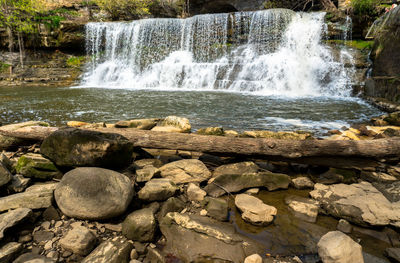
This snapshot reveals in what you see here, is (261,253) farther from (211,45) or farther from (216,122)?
(211,45)

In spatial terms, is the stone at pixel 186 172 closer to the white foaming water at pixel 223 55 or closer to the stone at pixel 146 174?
the stone at pixel 146 174

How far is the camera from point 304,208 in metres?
2.24

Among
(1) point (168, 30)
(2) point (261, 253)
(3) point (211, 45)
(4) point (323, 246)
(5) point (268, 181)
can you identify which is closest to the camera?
(4) point (323, 246)

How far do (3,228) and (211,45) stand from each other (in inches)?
667

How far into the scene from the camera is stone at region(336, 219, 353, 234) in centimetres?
199

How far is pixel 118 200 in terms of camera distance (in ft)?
6.53

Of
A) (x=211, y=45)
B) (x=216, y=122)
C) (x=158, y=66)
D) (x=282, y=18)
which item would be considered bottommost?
(x=216, y=122)

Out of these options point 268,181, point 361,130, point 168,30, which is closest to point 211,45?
point 168,30

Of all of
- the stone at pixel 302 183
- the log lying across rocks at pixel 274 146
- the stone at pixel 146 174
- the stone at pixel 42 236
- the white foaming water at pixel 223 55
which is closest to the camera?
the stone at pixel 42 236

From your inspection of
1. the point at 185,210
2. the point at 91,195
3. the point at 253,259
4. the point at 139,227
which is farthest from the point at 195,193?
the point at 91,195

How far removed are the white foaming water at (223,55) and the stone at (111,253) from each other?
10577 millimetres

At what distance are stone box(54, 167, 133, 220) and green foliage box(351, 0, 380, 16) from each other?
17803mm

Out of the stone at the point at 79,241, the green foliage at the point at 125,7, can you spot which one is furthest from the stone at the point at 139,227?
the green foliage at the point at 125,7

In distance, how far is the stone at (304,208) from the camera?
215cm
